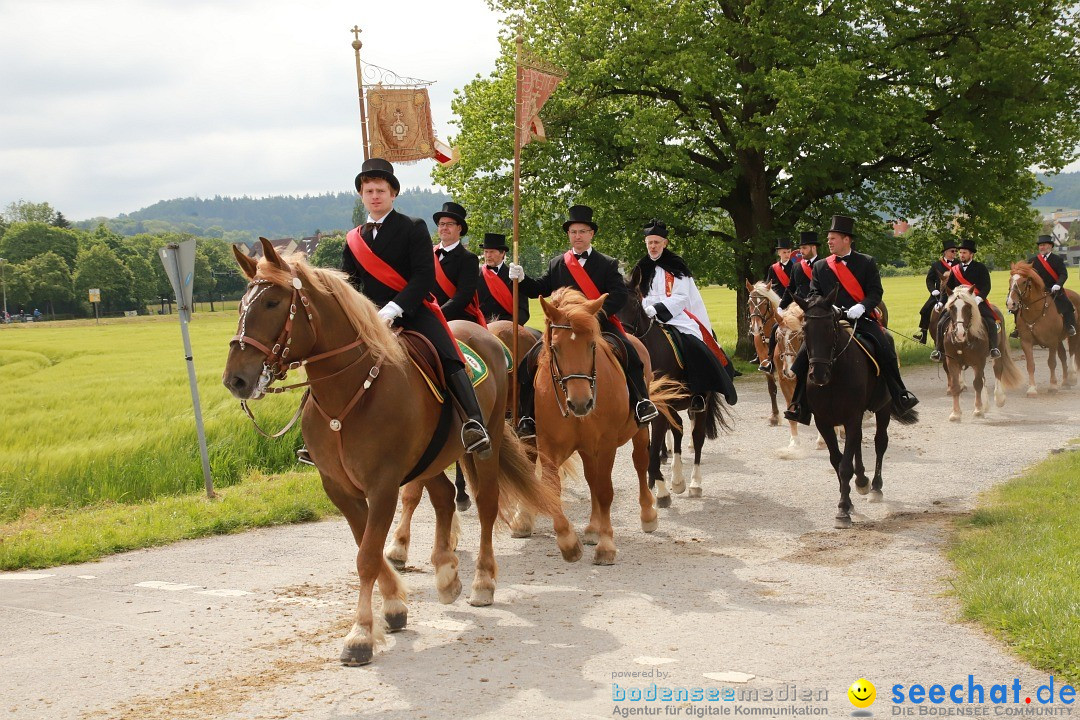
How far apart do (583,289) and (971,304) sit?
1063 centimetres

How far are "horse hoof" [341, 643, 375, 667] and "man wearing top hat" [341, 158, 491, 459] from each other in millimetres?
1664

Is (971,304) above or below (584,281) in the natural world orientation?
below

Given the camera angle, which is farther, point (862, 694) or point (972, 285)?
point (972, 285)

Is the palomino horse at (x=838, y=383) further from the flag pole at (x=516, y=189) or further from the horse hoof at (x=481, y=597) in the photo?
the horse hoof at (x=481, y=597)

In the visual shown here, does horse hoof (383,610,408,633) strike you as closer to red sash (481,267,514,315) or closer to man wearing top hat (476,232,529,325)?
man wearing top hat (476,232,529,325)

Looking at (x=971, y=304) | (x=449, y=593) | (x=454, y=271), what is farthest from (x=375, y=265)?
(x=971, y=304)

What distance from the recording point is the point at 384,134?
998cm

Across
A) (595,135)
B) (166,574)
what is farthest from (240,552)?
(595,135)

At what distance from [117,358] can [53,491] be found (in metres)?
23.0

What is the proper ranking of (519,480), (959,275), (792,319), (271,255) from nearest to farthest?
(271,255) < (519,480) < (792,319) < (959,275)

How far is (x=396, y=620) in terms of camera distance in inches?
273

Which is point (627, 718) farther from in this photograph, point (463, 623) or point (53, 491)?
point (53, 491)

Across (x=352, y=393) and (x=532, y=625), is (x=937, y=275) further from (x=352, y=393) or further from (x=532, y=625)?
(x=352, y=393)

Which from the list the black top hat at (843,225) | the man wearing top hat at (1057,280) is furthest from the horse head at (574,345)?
the man wearing top hat at (1057,280)
